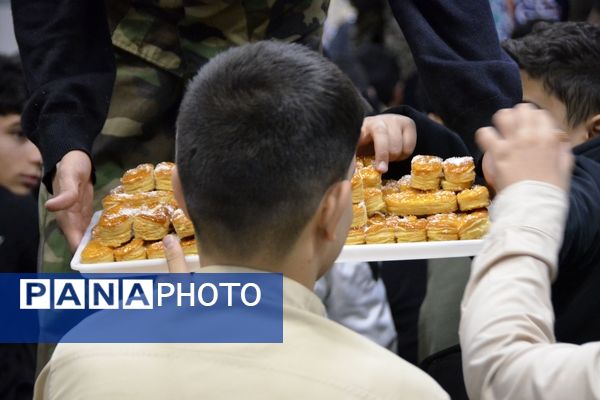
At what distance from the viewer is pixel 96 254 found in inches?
63.0

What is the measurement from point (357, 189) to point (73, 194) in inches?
18.3

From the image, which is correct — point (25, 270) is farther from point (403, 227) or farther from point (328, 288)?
point (403, 227)

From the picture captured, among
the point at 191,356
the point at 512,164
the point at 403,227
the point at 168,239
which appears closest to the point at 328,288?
the point at 403,227

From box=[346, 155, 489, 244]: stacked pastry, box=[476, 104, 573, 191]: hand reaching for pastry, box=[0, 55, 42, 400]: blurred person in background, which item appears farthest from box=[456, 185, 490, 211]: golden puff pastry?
box=[0, 55, 42, 400]: blurred person in background

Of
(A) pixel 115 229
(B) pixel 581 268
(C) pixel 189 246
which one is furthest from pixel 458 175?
(A) pixel 115 229

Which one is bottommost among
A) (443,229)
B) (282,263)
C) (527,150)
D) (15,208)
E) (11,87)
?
(15,208)

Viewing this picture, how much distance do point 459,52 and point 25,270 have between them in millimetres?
1193

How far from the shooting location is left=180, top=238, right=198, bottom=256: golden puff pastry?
160 centimetres

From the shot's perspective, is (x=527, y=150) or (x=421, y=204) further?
(x=421, y=204)

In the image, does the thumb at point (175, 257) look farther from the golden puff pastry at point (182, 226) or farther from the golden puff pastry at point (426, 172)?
the golden puff pastry at point (426, 172)

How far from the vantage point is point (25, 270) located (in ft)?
7.91

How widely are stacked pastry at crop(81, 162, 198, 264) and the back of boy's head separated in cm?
54

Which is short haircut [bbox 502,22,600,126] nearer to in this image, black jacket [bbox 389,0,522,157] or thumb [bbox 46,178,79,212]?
black jacket [bbox 389,0,522,157]

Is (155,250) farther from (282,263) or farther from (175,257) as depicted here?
(282,263)
